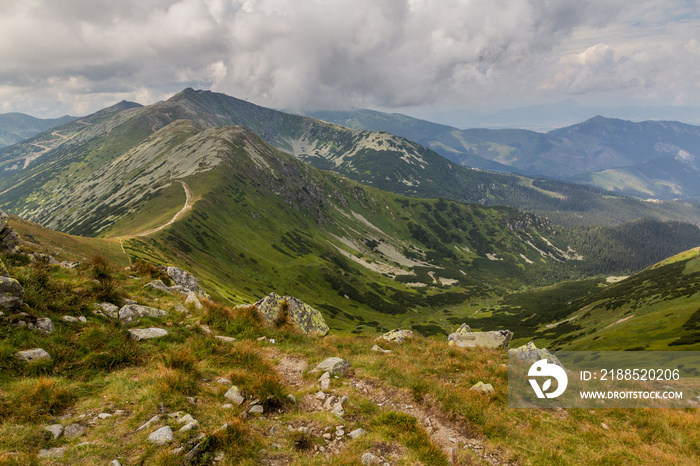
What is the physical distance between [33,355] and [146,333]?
4.05 metres

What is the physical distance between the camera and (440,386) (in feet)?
44.6

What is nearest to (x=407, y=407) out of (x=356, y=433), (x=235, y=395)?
(x=356, y=433)

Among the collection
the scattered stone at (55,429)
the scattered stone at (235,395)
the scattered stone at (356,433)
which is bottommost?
the scattered stone at (356,433)

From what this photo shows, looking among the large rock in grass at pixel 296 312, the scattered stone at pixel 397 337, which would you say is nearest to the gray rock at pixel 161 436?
the scattered stone at pixel 397 337

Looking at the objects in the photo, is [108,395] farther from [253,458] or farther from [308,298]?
[308,298]

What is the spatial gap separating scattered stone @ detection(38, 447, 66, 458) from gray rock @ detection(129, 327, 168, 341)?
20.8 feet

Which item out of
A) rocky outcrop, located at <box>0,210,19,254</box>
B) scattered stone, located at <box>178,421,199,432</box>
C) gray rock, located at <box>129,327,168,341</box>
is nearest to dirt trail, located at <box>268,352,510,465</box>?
scattered stone, located at <box>178,421,199,432</box>

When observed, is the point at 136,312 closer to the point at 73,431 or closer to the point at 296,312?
the point at 73,431

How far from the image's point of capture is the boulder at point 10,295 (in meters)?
11.8

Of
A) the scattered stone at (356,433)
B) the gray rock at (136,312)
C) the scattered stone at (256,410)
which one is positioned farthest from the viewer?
the gray rock at (136,312)

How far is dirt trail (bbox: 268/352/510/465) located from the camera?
10.5 meters

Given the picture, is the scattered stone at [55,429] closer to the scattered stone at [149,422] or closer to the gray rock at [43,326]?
the scattered stone at [149,422]

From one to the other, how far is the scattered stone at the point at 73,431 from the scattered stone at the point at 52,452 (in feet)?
1.82

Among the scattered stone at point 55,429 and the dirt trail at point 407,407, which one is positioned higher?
the scattered stone at point 55,429
